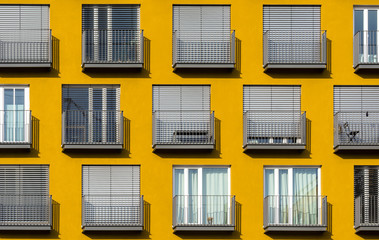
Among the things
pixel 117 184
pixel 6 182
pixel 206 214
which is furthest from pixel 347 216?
pixel 6 182

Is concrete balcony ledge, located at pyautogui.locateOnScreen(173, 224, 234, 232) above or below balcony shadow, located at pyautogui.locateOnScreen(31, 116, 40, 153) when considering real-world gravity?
below

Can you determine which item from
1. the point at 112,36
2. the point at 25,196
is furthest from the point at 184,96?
the point at 25,196

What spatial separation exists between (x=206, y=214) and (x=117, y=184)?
3.62m

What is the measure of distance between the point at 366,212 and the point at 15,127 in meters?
13.7

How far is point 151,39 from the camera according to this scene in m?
50.1

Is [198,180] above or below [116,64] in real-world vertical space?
below

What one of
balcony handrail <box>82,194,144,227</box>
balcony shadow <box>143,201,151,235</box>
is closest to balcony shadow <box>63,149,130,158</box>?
balcony handrail <box>82,194,144,227</box>

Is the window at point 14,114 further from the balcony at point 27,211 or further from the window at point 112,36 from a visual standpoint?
the window at point 112,36

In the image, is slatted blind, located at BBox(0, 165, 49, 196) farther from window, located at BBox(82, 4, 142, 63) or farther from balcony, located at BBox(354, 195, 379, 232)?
balcony, located at BBox(354, 195, 379, 232)

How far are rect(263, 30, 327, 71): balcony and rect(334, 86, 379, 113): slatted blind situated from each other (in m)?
1.40

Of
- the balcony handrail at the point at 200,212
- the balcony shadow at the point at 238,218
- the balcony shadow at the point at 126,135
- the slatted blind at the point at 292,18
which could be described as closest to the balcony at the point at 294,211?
the balcony shadow at the point at 238,218

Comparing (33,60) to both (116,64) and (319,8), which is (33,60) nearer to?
(116,64)

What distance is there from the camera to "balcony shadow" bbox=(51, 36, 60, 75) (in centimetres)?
4988

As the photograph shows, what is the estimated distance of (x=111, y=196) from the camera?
49.0m
